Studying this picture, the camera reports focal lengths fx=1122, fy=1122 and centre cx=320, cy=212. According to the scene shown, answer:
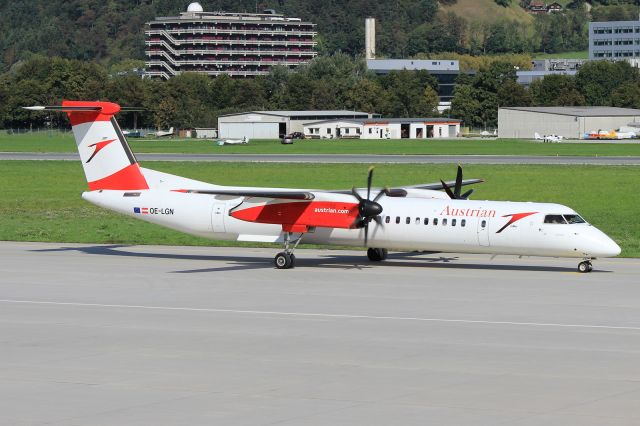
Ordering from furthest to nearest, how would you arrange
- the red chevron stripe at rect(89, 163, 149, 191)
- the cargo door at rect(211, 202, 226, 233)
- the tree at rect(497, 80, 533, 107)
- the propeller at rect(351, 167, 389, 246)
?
1. the tree at rect(497, 80, 533, 107)
2. the red chevron stripe at rect(89, 163, 149, 191)
3. the cargo door at rect(211, 202, 226, 233)
4. the propeller at rect(351, 167, 389, 246)

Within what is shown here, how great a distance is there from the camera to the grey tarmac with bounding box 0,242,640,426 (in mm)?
17719

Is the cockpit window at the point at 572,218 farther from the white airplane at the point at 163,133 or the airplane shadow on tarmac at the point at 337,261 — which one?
the white airplane at the point at 163,133

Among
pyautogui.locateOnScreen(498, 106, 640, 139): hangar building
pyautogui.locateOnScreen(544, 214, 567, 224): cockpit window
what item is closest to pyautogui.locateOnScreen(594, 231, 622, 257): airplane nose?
pyautogui.locateOnScreen(544, 214, 567, 224): cockpit window

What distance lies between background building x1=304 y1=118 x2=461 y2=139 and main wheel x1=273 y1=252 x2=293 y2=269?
436 feet

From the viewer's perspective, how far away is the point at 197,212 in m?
37.1

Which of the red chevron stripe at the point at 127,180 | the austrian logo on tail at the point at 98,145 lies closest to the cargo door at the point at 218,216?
the red chevron stripe at the point at 127,180

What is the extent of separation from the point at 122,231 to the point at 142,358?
87.0 feet

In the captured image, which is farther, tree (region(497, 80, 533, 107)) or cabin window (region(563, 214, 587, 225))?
tree (region(497, 80, 533, 107))

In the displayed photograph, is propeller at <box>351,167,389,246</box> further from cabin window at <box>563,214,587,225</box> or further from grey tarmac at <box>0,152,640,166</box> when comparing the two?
grey tarmac at <box>0,152,640,166</box>

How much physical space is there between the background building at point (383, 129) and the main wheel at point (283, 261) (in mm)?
133025

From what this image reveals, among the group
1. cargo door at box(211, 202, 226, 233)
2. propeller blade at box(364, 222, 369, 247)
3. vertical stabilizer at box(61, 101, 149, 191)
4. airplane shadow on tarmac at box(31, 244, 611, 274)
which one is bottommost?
airplane shadow on tarmac at box(31, 244, 611, 274)

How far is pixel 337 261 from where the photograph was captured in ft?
126

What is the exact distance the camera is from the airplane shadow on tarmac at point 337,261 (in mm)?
36250

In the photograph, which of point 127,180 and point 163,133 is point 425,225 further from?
point 163,133
